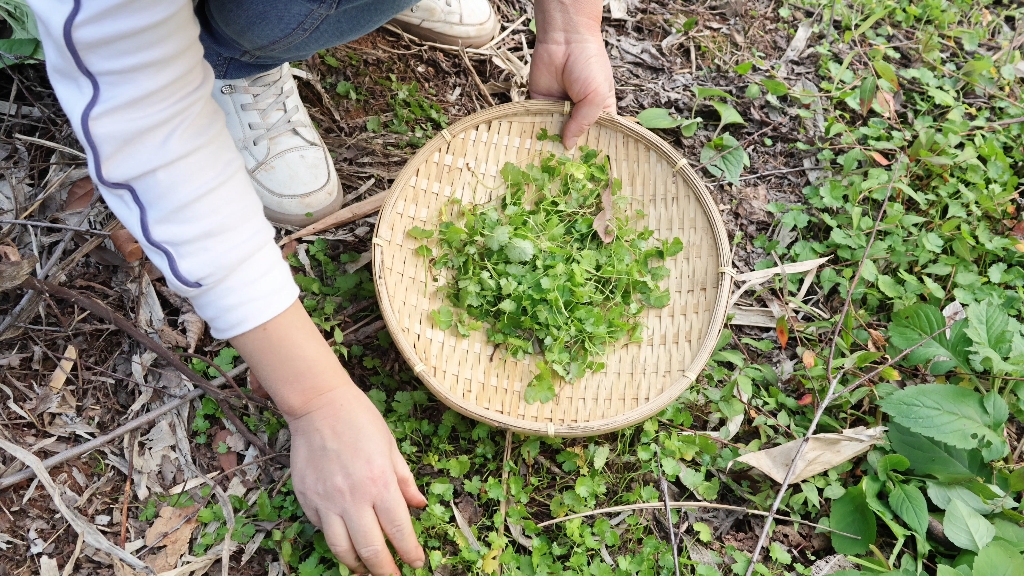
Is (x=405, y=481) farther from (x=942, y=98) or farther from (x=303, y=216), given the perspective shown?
(x=942, y=98)

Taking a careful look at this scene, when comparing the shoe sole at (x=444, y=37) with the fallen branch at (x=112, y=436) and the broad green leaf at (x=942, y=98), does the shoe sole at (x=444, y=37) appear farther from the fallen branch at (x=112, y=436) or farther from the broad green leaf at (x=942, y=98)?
the broad green leaf at (x=942, y=98)

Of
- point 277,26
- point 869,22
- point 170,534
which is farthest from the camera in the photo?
point 869,22

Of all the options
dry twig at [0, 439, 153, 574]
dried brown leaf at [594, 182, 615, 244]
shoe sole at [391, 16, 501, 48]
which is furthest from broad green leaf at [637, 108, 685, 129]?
dry twig at [0, 439, 153, 574]

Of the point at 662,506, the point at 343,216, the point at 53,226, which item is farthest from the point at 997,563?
the point at 53,226

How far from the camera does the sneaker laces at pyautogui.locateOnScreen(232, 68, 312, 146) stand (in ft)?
6.12

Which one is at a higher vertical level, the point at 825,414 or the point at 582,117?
the point at 582,117

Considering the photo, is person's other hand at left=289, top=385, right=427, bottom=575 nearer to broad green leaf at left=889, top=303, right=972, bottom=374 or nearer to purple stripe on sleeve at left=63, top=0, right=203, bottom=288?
purple stripe on sleeve at left=63, top=0, right=203, bottom=288

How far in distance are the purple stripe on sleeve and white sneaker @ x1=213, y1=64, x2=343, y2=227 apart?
2.91 feet

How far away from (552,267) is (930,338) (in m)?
1.05

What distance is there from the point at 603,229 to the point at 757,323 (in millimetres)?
551

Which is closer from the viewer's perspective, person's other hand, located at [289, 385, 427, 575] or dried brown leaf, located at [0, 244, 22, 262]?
person's other hand, located at [289, 385, 427, 575]

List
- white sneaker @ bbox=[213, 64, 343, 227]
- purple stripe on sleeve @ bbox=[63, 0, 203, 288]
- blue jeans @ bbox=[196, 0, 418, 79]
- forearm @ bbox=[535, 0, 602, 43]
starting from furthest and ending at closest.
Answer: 1. white sneaker @ bbox=[213, 64, 343, 227]
2. forearm @ bbox=[535, 0, 602, 43]
3. blue jeans @ bbox=[196, 0, 418, 79]
4. purple stripe on sleeve @ bbox=[63, 0, 203, 288]

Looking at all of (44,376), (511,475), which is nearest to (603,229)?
(511,475)

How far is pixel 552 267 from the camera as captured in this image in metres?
1.71
